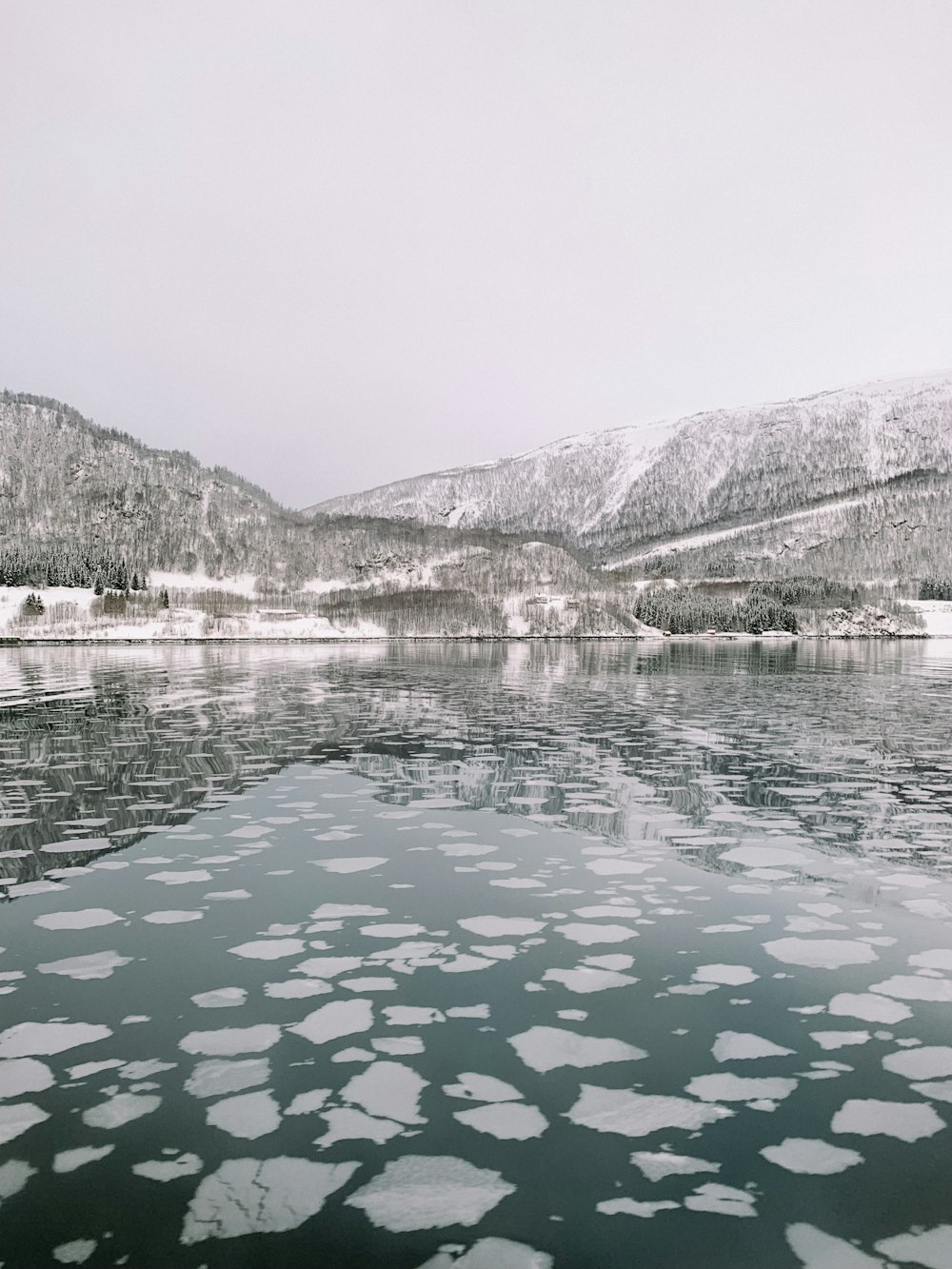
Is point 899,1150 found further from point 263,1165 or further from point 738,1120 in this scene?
point 263,1165

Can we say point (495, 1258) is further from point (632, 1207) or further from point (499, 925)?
point (499, 925)

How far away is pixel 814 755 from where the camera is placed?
18.9 metres

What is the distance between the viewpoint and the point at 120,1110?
5.20 metres

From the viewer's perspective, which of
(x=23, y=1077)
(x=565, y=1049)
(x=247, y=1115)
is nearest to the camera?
(x=247, y=1115)

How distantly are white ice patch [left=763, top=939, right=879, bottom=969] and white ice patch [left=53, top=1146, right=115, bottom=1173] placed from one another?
5.44 metres

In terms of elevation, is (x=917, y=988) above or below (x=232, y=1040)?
below

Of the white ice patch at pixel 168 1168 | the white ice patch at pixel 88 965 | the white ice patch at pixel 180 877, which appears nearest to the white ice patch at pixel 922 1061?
the white ice patch at pixel 168 1168

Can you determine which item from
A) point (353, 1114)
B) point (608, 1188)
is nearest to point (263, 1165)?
point (353, 1114)

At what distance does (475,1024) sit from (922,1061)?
118 inches

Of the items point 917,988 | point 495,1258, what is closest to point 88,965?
point 495,1258

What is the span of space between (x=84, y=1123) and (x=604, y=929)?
190 inches

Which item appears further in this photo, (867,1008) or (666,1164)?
(867,1008)

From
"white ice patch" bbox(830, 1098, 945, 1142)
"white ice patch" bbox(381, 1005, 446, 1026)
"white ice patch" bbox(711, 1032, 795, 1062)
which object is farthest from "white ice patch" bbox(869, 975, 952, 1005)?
"white ice patch" bbox(381, 1005, 446, 1026)

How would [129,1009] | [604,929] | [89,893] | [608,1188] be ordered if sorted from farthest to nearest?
[89,893] < [604,929] < [129,1009] < [608,1188]
